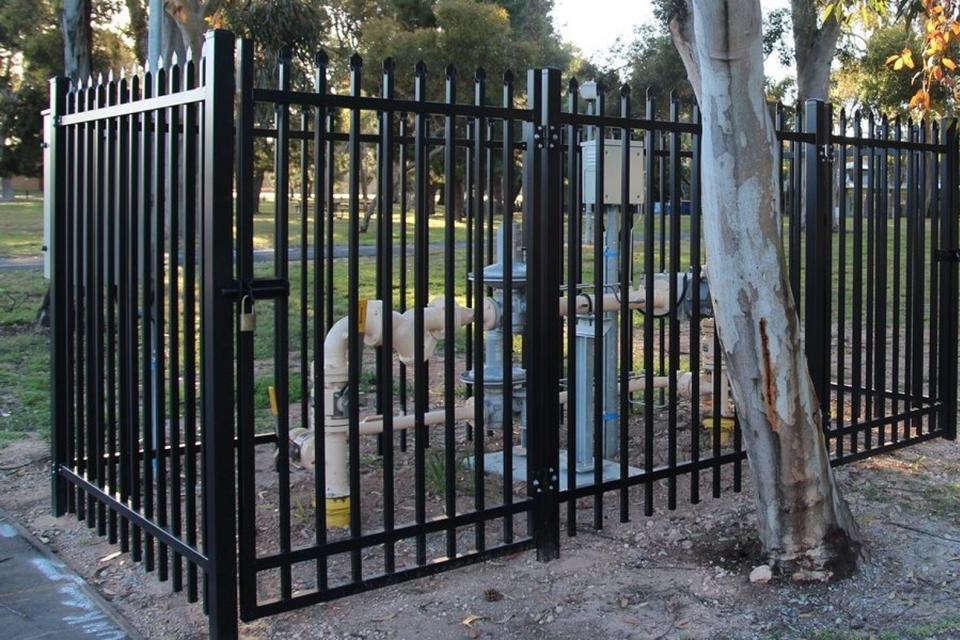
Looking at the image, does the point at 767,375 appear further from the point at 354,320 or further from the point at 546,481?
the point at 354,320

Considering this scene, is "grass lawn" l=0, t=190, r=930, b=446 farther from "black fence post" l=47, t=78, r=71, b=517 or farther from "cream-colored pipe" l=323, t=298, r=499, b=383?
"black fence post" l=47, t=78, r=71, b=517

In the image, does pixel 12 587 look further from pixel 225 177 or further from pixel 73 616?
pixel 225 177

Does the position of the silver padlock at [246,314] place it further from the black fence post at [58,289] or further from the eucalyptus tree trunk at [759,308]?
the eucalyptus tree trunk at [759,308]

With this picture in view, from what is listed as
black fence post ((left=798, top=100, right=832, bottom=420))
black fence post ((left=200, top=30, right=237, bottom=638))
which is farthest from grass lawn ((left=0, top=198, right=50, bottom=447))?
black fence post ((left=798, top=100, right=832, bottom=420))

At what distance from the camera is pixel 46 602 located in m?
4.26

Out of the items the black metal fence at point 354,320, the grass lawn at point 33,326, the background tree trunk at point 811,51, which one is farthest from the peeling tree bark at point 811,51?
the black metal fence at point 354,320

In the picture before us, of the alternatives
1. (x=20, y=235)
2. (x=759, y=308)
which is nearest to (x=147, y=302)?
(x=759, y=308)

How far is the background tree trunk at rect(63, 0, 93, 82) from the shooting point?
1354 cm

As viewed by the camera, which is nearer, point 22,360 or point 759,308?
point 759,308

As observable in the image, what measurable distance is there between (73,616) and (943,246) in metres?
5.59

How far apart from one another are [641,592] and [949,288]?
146 inches

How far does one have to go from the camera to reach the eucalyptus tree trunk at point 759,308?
13.9 feet

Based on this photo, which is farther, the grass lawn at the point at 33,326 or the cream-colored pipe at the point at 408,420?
the grass lawn at the point at 33,326

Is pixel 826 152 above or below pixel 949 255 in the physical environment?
above
